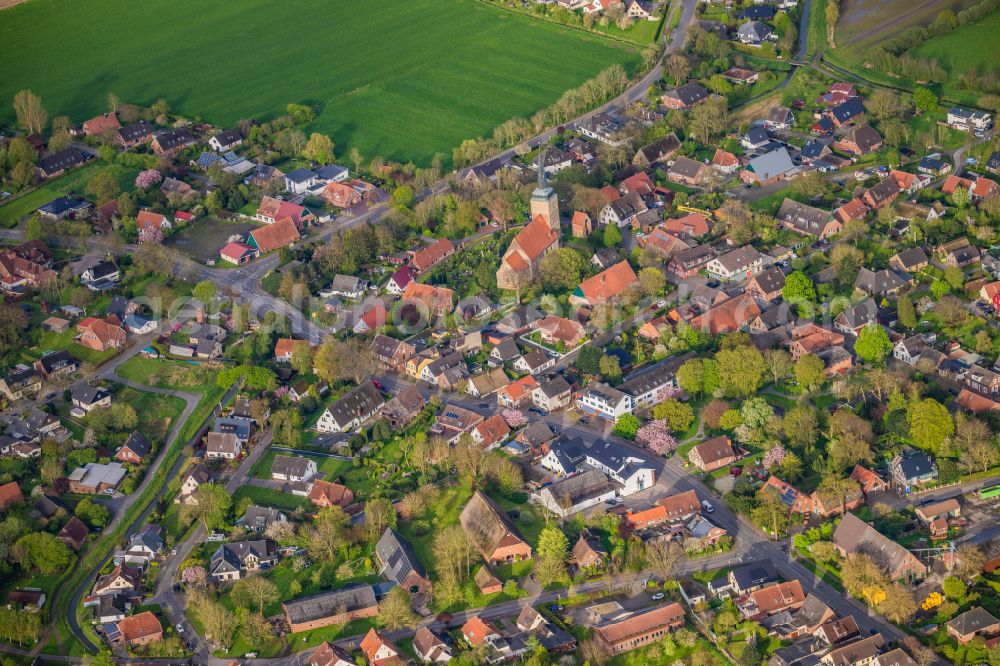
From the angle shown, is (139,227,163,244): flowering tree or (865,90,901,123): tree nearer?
(139,227,163,244): flowering tree

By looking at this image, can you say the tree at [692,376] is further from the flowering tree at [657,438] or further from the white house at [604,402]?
the flowering tree at [657,438]

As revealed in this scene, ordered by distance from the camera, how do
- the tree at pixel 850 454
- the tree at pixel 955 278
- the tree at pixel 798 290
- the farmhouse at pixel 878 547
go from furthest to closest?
the tree at pixel 798 290
the tree at pixel 955 278
the tree at pixel 850 454
the farmhouse at pixel 878 547

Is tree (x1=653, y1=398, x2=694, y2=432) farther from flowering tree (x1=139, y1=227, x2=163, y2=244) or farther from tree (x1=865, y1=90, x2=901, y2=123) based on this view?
tree (x1=865, y1=90, x2=901, y2=123)

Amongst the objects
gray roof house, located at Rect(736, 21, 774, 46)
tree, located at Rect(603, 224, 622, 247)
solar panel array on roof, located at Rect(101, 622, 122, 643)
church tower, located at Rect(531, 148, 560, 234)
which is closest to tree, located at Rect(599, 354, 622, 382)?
tree, located at Rect(603, 224, 622, 247)

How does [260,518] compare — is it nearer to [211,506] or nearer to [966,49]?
[211,506]

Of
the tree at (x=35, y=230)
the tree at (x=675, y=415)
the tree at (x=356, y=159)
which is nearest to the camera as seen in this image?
the tree at (x=675, y=415)

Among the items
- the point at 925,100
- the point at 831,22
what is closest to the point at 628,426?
the point at 925,100

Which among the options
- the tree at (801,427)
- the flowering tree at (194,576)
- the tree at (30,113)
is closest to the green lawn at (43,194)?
the tree at (30,113)
